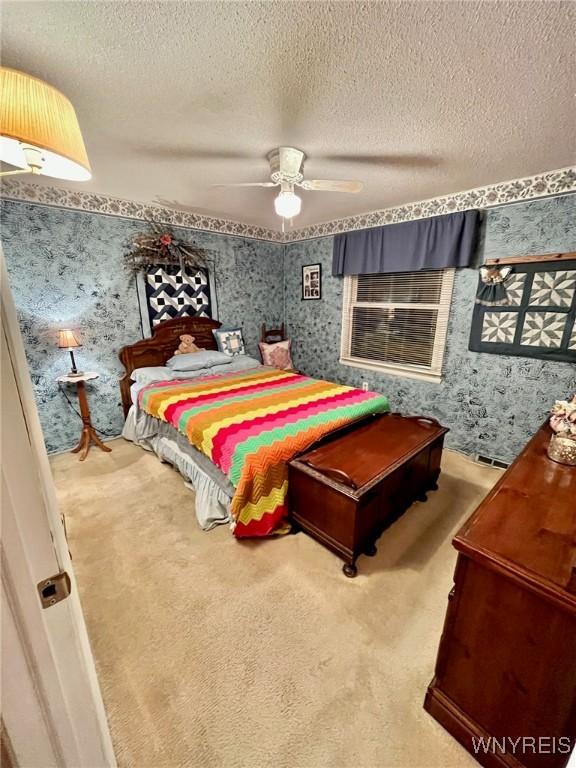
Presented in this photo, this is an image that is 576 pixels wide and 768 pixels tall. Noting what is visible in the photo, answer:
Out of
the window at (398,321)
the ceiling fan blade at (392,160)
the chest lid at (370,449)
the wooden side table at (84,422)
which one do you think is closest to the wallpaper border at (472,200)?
the window at (398,321)

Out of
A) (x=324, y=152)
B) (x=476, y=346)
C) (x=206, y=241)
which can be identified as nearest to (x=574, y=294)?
(x=476, y=346)

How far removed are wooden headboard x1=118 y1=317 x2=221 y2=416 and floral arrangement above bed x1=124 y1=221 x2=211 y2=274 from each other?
63cm

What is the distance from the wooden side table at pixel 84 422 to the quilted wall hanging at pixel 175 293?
955 millimetres

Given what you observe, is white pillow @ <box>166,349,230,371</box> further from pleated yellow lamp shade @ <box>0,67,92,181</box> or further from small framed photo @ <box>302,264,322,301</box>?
pleated yellow lamp shade @ <box>0,67,92,181</box>

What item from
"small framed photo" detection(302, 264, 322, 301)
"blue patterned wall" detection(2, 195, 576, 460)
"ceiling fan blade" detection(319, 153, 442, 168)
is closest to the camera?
"ceiling fan blade" detection(319, 153, 442, 168)

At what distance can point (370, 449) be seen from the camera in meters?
2.12

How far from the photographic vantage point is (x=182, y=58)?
127 centimetres

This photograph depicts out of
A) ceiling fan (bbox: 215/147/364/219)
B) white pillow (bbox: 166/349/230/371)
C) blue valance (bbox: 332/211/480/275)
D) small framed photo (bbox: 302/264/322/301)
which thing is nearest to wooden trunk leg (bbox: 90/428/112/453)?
white pillow (bbox: 166/349/230/371)

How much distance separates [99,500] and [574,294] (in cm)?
402

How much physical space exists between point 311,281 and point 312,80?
2875 millimetres

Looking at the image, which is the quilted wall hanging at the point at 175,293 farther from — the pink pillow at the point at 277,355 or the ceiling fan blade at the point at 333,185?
the ceiling fan blade at the point at 333,185

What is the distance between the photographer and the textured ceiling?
109 cm

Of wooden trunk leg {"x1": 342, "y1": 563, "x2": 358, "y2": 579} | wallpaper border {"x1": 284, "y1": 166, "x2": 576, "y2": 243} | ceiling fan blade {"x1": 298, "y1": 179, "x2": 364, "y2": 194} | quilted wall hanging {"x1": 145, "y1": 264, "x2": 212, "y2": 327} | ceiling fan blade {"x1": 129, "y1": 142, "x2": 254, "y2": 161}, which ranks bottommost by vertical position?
wooden trunk leg {"x1": 342, "y1": 563, "x2": 358, "y2": 579}

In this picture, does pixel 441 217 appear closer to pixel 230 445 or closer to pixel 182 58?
pixel 182 58
